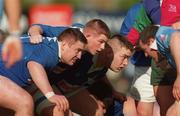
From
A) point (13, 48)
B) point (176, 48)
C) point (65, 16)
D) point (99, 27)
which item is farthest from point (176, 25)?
point (65, 16)

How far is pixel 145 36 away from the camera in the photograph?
7.17 m

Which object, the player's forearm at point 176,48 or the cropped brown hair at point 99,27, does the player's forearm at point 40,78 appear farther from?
the player's forearm at point 176,48

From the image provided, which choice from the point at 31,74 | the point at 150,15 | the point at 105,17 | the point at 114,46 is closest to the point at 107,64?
the point at 114,46

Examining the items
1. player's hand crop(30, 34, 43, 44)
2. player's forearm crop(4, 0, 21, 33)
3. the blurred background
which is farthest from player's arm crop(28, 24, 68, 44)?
the blurred background

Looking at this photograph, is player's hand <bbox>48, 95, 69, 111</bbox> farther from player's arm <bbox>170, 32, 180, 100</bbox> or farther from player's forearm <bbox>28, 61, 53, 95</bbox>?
player's arm <bbox>170, 32, 180, 100</bbox>

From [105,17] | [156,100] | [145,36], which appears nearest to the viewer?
[145,36]

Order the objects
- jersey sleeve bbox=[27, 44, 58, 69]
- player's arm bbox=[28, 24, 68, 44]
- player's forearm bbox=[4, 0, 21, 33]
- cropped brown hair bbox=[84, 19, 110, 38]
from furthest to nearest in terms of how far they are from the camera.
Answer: cropped brown hair bbox=[84, 19, 110, 38] → player's arm bbox=[28, 24, 68, 44] → jersey sleeve bbox=[27, 44, 58, 69] → player's forearm bbox=[4, 0, 21, 33]

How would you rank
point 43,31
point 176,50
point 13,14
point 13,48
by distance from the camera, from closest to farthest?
point 13,48
point 13,14
point 176,50
point 43,31

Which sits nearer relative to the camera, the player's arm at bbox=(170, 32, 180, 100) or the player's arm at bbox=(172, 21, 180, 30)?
the player's arm at bbox=(170, 32, 180, 100)

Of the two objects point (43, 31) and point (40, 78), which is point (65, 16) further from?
point (40, 78)

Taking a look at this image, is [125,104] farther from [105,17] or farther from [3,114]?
[105,17]

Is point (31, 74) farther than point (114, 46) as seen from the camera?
No

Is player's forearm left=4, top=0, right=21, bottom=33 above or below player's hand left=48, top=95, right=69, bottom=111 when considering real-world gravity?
above

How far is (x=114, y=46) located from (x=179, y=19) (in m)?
0.83
